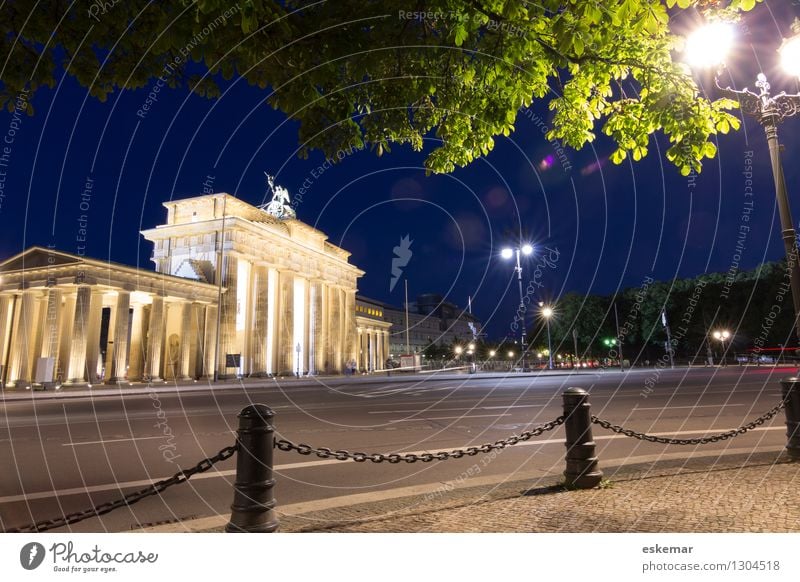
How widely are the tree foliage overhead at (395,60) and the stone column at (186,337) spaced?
46.9 metres

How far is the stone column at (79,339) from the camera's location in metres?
40.3

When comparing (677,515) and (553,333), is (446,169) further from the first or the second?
(553,333)

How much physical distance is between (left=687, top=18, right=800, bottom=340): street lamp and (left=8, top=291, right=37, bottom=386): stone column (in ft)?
169

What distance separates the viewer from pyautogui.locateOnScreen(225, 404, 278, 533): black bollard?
14.6 ft

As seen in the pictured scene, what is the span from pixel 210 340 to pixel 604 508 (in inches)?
2079

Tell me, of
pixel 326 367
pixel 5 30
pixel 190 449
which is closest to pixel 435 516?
pixel 190 449

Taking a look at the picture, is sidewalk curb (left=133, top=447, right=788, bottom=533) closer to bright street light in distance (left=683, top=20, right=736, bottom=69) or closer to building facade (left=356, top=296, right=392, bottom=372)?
bright street light in distance (left=683, top=20, right=736, bottom=69)

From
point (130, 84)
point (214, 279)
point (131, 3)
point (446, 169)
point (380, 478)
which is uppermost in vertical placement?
point (214, 279)

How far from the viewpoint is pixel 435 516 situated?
5070mm

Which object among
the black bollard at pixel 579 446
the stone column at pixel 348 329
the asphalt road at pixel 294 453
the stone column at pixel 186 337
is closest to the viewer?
the black bollard at pixel 579 446

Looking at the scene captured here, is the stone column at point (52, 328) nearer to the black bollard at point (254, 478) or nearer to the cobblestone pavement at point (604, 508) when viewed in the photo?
the cobblestone pavement at point (604, 508)

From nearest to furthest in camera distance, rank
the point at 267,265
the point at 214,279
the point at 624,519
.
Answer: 1. the point at 624,519
2. the point at 214,279
3. the point at 267,265

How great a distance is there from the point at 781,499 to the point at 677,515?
57.4 inches

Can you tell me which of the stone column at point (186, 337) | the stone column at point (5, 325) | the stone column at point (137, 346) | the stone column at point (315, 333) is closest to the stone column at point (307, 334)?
the stone column at point (315, 333)
